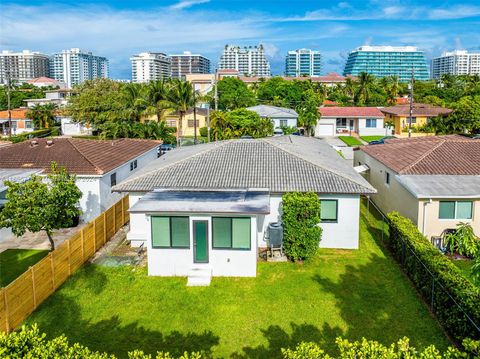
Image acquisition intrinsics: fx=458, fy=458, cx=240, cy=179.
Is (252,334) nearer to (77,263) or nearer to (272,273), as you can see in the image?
(272,273)

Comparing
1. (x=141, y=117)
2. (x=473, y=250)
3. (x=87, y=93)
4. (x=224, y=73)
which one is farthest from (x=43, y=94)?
(x=473, y=250)

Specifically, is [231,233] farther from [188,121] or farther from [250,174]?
[188,121]

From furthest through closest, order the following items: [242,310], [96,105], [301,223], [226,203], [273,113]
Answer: [96,105] < [273,113] < [301,223] < [226,203] < [242,310]

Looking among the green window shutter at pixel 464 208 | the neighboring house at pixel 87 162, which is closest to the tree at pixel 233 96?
the neighboring house at pixel 87 162

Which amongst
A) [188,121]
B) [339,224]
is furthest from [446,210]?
[188,121]

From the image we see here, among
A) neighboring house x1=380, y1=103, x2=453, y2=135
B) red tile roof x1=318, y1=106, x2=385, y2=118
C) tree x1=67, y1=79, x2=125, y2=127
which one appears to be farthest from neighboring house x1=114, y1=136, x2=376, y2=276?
neighboring house x1=380, y1=103, x2=453, y2=135

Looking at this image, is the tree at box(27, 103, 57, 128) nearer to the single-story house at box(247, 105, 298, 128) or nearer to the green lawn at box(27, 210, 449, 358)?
the single-story house at box(247, 105, 298, 128)

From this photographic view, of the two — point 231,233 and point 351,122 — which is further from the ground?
point 351,122
